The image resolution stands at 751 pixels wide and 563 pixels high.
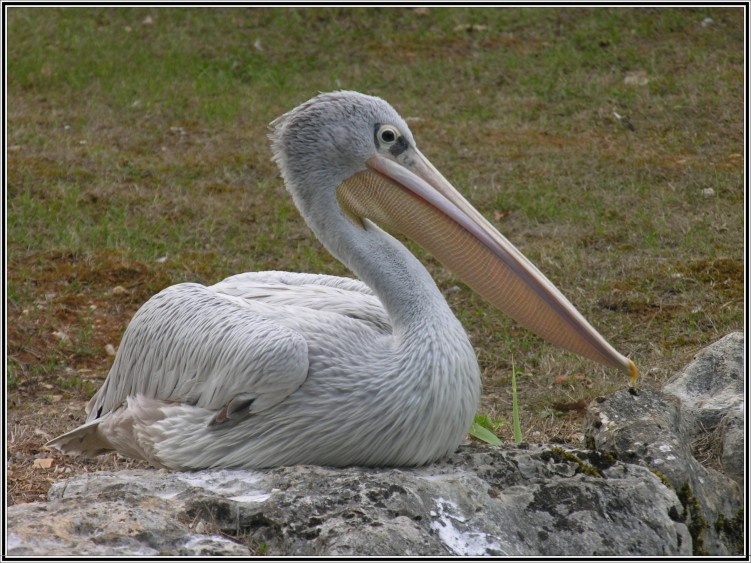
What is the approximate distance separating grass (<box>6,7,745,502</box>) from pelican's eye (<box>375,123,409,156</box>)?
149cm

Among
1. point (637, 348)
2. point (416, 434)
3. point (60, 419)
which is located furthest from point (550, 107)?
point (416, 434)

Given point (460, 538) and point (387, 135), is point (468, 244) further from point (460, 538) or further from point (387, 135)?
point (460, 538)

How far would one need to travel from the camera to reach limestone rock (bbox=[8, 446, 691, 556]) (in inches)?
113

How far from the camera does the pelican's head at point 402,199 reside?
12.5 ft

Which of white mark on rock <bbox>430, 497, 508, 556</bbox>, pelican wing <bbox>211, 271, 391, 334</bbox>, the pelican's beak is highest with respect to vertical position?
the pelican's beak

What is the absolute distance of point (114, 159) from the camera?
8.98 meters

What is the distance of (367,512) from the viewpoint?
9.82 feet

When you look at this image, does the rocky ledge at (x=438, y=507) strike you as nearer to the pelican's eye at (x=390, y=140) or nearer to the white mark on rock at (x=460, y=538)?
the white mark on rock at (x=460, y=538)

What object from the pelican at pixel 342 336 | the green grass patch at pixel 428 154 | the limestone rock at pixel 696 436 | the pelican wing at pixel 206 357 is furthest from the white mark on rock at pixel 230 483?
the green grass patch at pixel 428 154

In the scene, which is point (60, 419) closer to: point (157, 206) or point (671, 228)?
point (157, 206)

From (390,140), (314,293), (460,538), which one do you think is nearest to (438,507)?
(460,538)

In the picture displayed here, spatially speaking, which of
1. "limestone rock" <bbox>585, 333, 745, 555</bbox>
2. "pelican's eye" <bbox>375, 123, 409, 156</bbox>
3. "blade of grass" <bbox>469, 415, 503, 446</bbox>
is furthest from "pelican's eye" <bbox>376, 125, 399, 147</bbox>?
"limestone rock" <bbox>585, 333, 745, 555</bbox>

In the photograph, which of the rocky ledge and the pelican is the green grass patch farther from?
the pelican

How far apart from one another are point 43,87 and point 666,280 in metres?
7.40
